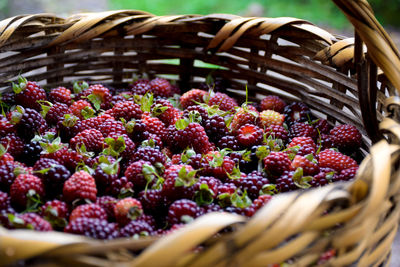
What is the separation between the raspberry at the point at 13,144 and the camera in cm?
93

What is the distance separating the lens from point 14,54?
3.77 feet

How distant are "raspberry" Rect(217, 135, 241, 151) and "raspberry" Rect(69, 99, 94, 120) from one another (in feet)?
1.09

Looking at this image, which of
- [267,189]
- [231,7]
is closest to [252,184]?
[267,189]

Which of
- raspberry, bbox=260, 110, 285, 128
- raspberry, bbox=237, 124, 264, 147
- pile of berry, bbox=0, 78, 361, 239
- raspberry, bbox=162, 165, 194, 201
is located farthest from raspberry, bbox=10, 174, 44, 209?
raspberry, bbox=260, 110, 285, 128

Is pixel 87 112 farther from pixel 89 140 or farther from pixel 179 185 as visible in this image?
Answer: pixel 179 185

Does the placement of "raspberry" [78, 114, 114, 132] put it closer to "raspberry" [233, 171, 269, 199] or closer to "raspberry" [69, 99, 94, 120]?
"raspberry" [69, 99, 94, 120]

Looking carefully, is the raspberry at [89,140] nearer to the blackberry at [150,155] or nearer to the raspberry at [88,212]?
the blackberry at [150,155]

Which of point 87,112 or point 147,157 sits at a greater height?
point 87,112

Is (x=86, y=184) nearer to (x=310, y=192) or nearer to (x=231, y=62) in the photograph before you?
(x=310, y=192)

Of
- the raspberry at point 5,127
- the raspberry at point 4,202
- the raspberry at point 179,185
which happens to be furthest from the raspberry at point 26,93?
the raspberry at point 179,185

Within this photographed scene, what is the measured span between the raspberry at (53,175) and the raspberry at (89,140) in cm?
10

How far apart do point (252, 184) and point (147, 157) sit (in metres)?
0.23

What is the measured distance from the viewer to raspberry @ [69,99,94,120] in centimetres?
109

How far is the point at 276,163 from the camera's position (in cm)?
92
